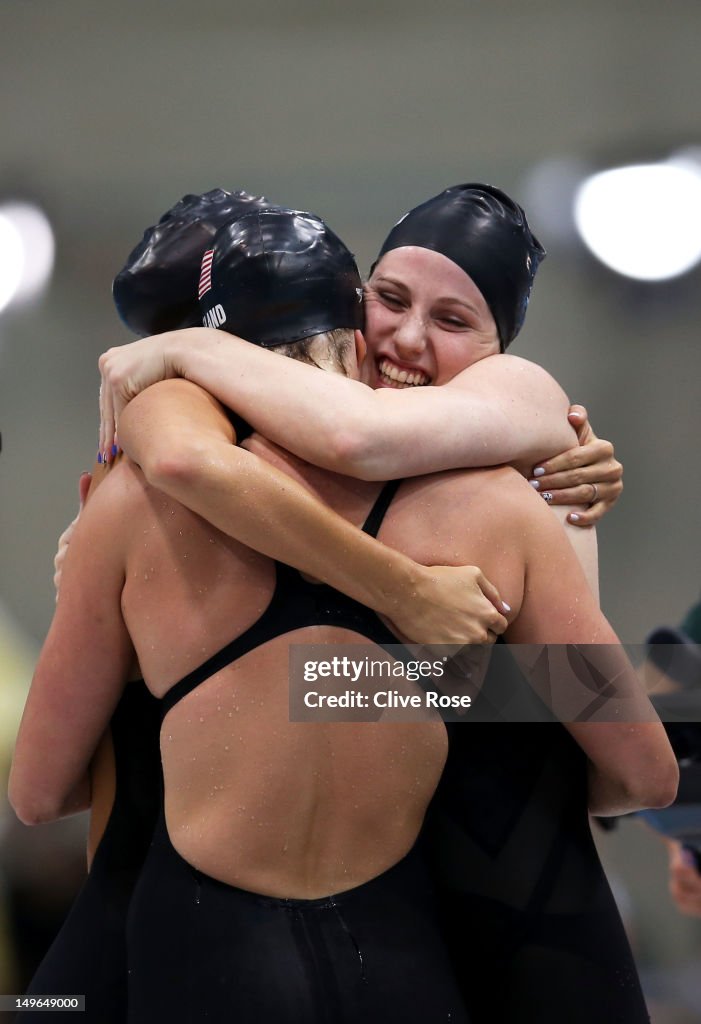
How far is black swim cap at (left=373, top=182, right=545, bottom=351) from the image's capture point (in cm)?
232

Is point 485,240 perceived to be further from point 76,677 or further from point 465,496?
point 76,677

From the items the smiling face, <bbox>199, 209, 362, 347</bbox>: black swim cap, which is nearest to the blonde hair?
<bbox>199, 209, 362, 347</bbox>: black swim cap

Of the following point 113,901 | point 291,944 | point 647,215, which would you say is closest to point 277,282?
point 291,944

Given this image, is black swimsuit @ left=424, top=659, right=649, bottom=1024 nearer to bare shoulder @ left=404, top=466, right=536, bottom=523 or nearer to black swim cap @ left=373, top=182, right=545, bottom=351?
bare shoulder @ left=404, top=466, right=536, bottom=523

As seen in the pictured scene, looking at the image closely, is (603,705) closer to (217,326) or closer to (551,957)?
(551,957)

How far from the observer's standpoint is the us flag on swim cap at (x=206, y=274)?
200 cm

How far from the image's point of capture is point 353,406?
72.1 inches

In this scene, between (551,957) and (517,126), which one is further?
(517,126)

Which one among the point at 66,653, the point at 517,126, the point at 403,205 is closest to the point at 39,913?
the point at 66,653

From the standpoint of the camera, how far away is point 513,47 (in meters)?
2.96

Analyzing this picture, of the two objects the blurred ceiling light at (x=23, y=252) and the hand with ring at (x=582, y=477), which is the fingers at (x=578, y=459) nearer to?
the hand with ring at (x=582, y=477)

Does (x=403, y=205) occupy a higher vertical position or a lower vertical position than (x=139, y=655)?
higher

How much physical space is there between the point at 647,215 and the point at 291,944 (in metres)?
2.04

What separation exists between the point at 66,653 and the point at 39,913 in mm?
1175
